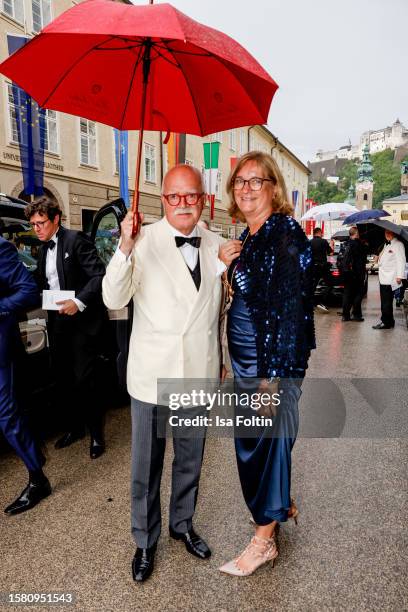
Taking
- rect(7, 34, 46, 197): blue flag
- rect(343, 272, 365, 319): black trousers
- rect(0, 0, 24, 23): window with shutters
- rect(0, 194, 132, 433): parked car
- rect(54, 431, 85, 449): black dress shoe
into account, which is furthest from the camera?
rect(0, 0, 24, 23): window with shutters

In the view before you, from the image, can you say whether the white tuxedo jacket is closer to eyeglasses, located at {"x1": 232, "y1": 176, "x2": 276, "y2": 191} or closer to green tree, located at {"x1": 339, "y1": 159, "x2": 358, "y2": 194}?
eyeglasses, located at {"x1": 232, "y1": 176, "x2": 276, "y2": 191}

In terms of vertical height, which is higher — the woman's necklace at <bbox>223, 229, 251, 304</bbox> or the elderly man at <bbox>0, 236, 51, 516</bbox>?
the woman's necklace at <bbox>223, 229, 251, 304</bbox>

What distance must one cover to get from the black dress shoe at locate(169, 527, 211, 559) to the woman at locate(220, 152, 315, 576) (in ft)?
0.47

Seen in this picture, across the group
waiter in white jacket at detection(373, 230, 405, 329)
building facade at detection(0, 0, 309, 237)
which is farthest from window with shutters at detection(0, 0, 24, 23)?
waiter in white jacket at detection(373, 230, 405, 329)

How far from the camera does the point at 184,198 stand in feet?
6.70

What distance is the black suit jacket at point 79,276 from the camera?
328 centimetres

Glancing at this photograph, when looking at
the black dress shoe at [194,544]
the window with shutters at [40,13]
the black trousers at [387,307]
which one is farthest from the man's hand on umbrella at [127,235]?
the window with shutters at [40,13]

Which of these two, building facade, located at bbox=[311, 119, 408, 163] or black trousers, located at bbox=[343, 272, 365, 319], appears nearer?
black trousers, located at bbox=[343, 272, 365, 319]

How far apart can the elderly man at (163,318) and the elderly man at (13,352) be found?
0.90 metres

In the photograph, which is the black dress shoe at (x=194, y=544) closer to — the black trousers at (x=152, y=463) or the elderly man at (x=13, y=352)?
the black trousers at (x=152, y=463)

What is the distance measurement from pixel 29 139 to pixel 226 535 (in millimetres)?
11064

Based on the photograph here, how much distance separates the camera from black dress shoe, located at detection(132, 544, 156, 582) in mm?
2133

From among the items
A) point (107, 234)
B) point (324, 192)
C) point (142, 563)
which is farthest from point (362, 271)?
point (324, 192)

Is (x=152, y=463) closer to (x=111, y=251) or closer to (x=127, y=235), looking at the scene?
(x=127, y=235)
